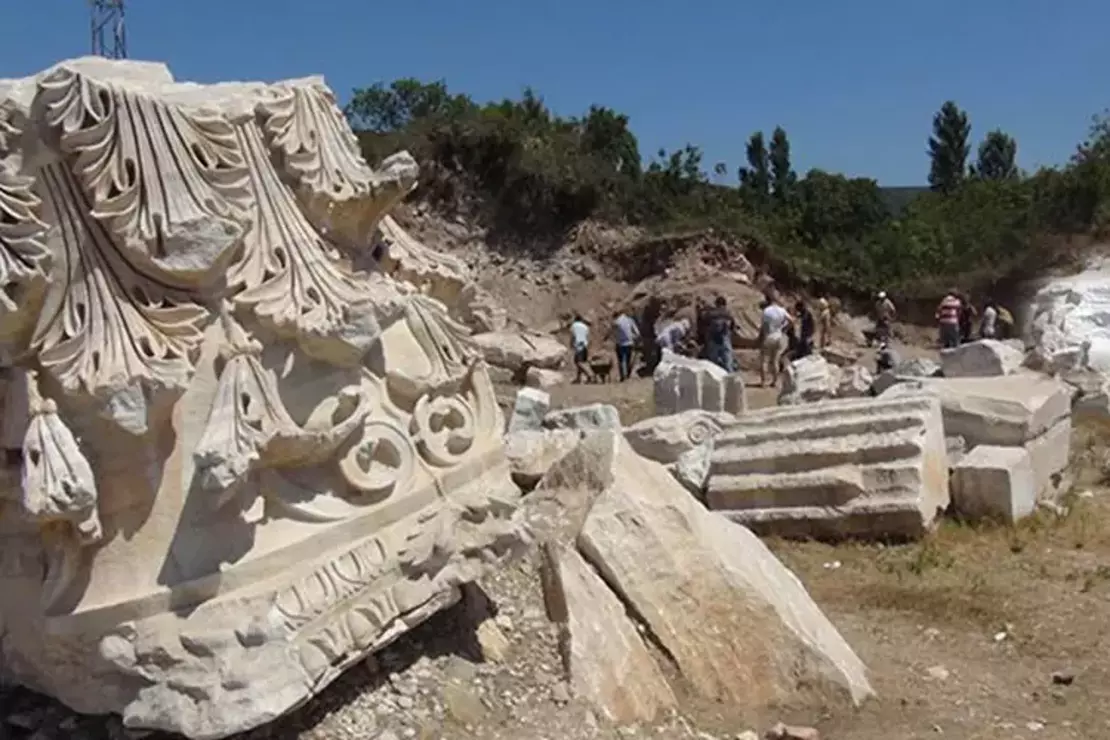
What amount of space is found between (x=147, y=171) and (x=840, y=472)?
4088 millimetres

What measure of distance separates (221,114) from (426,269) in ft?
3.06

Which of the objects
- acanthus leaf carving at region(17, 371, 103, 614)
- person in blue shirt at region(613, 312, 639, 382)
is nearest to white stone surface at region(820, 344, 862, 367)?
person in blue shirt at region(613, 312, 639, 382)

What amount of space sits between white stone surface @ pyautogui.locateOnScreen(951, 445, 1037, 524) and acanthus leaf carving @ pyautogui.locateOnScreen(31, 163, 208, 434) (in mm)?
4537

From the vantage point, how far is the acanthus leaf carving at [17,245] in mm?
2883

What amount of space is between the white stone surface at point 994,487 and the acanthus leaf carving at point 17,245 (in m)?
4.92

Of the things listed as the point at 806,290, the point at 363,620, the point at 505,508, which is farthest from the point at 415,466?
the point at 806,290

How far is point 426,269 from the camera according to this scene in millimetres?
4090

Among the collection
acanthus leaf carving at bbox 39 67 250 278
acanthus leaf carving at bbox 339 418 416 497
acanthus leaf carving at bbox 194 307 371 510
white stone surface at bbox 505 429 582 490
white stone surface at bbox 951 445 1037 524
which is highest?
acanthus leaf carving at bbox 39 67 250 278

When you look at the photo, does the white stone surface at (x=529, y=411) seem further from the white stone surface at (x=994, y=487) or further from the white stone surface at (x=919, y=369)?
the white stone surface at (x=919, y=369)

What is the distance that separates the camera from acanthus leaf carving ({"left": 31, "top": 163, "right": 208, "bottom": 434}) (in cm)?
295

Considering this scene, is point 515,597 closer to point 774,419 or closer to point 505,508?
point 505,508

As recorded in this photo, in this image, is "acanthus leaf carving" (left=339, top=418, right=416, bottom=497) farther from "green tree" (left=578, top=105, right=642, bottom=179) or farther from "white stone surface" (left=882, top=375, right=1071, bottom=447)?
"green tree" (left=578, top=105, right=642, bottom=179)

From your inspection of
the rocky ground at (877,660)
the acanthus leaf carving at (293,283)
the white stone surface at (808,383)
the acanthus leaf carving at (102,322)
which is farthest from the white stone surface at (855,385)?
the acanthus leaf carving at (102,322)

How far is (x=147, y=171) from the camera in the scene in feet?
10.3
